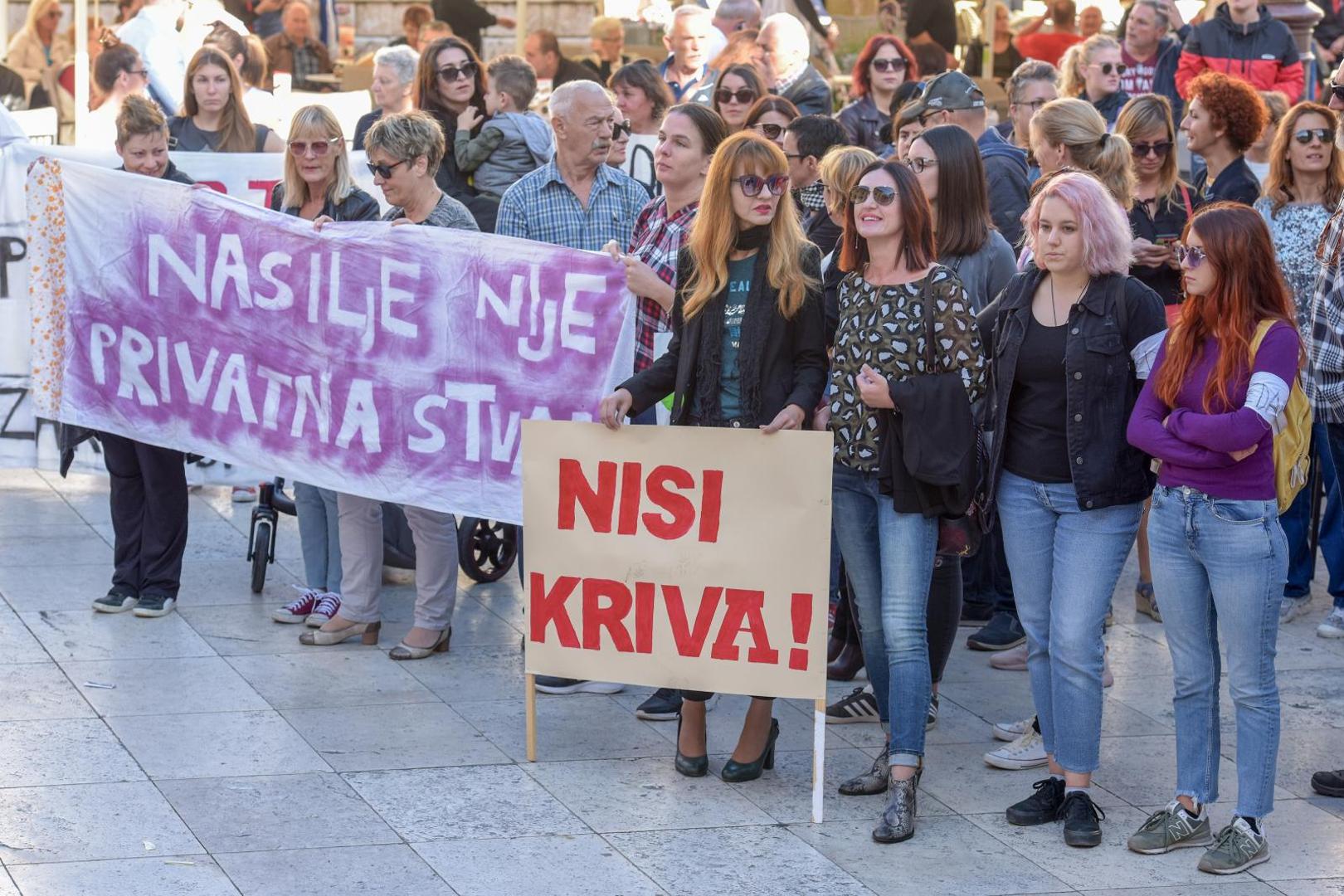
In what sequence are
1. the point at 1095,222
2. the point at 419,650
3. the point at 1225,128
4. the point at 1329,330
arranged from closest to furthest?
the point at 1095,222 → the point at 1329,330 → the point at 419,650 → the point at 1225,128

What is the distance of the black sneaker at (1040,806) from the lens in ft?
18.9

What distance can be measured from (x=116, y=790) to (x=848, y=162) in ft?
10.6

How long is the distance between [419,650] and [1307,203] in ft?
13.4

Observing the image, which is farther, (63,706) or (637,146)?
(637,146)

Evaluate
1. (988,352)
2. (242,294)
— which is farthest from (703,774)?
(242,294)

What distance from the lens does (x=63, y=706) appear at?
22.0 ft

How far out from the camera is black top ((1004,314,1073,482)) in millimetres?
5562

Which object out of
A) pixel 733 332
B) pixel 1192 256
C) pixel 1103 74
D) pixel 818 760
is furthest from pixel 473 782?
pixel 1103 74

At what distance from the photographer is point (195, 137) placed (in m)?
9.96

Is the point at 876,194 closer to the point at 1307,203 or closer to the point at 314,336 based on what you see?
the point at 314,336

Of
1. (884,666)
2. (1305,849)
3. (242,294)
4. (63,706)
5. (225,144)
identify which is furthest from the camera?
(225,144)

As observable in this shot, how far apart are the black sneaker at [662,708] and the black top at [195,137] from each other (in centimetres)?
441

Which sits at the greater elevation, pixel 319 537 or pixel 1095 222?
pixel 1095 222

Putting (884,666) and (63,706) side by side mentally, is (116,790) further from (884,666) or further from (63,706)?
(884,666)
